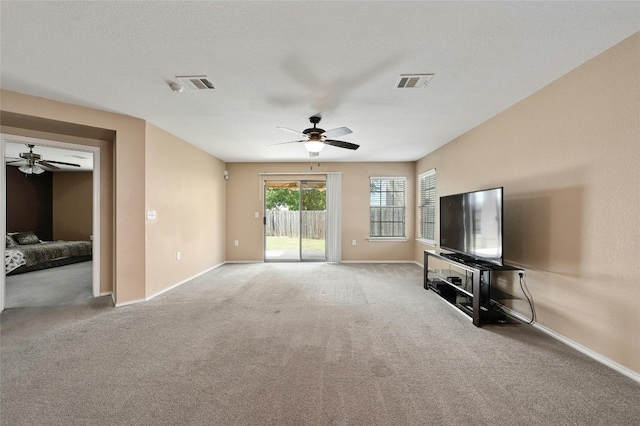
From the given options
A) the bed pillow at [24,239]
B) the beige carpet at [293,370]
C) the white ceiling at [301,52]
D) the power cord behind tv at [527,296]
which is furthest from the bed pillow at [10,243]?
the power cord behind tv at [527,296]

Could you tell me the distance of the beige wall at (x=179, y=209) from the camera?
12.0ft

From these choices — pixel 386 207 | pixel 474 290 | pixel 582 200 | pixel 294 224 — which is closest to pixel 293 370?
pixel 474 290

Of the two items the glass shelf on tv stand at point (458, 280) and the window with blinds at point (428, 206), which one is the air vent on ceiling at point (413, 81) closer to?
the glass shelf on tv stand at point (458, 280)

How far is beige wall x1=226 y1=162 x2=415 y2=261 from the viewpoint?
6.28 meters

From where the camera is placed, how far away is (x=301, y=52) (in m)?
2.00

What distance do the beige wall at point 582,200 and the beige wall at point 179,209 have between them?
4.70 meters

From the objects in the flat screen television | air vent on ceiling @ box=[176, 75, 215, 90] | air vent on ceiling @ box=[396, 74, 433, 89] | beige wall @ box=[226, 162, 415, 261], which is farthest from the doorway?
air vent on ceiling @ box=[396, 74, 433, 89]

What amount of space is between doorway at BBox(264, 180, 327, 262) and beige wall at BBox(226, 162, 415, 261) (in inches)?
11.4

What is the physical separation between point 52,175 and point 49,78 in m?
7.29

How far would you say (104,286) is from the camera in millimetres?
3812

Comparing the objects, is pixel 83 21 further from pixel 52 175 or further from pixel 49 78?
pixel 52 175

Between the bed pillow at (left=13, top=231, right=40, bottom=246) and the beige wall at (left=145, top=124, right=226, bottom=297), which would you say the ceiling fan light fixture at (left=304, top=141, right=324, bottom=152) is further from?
the bed pillow at (left=13, top=231, right=40, bottom=246)

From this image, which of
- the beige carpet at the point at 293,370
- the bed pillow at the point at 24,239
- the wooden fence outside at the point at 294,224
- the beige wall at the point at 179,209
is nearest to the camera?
the beige carpet at the point at 293,370

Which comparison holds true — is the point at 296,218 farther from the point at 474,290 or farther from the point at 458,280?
the point at 474,290
